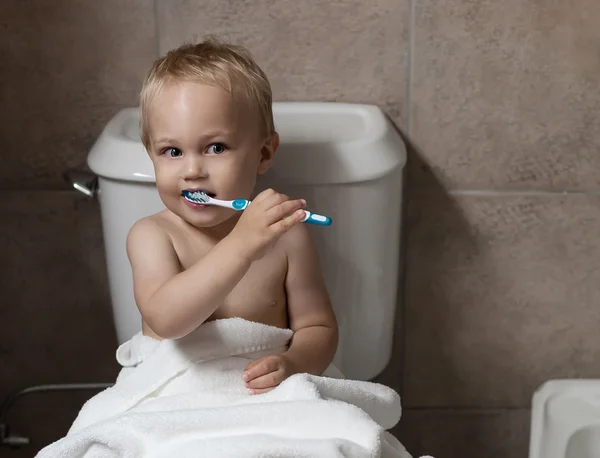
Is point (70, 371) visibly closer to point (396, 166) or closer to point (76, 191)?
point (76, 191)

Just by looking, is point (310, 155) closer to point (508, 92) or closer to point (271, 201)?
point (271, 201)

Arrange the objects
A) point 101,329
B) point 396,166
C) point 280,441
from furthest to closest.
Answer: point 101,329
point 396,166
point 280,441

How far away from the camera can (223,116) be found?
0.75 metres

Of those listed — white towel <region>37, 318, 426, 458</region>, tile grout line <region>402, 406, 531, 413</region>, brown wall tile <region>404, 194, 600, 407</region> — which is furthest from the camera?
tile grout line <region>402, 406, 531, 413</region>

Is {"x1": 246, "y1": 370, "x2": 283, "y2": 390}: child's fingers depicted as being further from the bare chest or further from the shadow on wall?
the shadow on wall

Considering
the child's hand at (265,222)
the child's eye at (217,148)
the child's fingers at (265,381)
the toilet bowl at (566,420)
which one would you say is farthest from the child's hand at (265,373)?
the toilet bowl at (566,420)

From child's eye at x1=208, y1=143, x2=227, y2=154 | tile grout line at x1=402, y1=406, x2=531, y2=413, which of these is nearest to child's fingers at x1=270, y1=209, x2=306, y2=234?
child's eye at x1=208, y1=143, x2=227, y2=154

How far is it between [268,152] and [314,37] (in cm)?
24

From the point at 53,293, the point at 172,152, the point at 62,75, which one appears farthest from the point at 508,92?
the point at 53,293

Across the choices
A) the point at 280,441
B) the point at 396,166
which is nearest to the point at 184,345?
the point at 280,441

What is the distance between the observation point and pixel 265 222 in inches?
28.2

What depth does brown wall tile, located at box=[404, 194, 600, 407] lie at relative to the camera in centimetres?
107

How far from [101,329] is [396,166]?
1.68 ft

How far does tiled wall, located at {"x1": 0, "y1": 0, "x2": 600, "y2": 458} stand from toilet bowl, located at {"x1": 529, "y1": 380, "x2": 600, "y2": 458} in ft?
0.51
